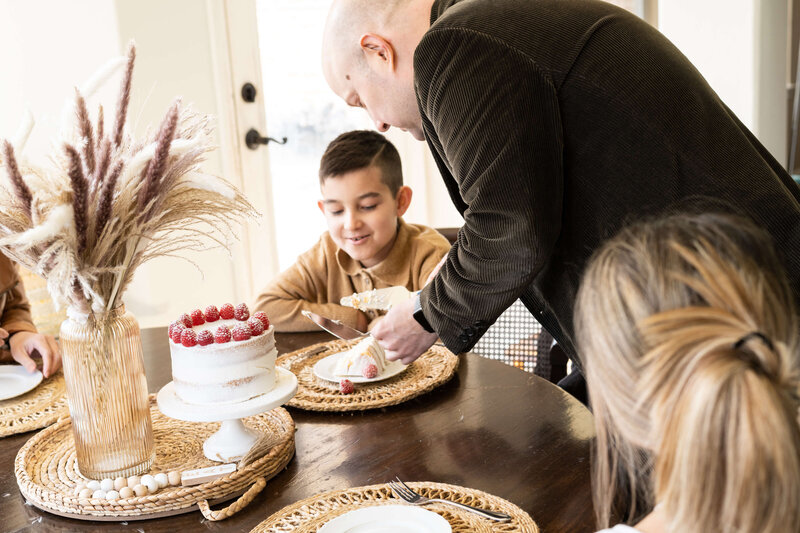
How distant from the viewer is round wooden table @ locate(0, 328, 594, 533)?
105cm

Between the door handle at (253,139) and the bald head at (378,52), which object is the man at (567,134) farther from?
the door handle at (253,139)

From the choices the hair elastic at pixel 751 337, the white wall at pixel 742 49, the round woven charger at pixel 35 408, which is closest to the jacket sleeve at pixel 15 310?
the round woven charger at pixel 35 408

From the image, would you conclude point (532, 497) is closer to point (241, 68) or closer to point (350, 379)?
point (350, 379)

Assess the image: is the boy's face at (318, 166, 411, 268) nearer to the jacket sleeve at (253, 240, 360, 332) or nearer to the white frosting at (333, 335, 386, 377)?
the jacket sleeve at (253, 240, 360, 332)

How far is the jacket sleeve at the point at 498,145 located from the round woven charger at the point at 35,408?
820mm

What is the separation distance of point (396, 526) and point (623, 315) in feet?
1.48

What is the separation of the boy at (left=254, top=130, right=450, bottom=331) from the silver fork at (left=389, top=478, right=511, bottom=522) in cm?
116

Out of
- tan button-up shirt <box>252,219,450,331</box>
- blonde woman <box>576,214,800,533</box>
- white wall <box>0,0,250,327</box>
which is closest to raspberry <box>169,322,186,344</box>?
blonde woman <box>576,214,800,533</box>

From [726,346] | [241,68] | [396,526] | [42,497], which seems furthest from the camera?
[241,68]

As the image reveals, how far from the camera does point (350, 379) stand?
150 cm

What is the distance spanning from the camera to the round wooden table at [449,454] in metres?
1.05

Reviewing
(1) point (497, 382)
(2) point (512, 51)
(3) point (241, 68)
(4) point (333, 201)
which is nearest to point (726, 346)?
(2) point (512, 51)

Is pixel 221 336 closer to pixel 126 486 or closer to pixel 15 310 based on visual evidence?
pixel 126 486

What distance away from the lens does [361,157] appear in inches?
88.0
